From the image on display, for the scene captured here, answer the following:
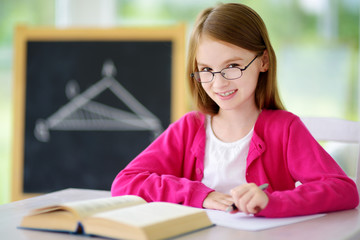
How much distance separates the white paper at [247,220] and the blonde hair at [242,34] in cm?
46

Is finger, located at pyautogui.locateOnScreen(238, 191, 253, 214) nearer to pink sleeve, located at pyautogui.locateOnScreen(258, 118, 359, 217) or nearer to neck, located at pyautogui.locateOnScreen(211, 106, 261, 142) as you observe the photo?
pink sleeve, located at pyautogui.locateOnScreen(258, 118, 359, 217)

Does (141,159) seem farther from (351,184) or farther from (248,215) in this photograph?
(351,184)

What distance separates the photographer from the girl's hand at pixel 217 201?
1120 millimetres

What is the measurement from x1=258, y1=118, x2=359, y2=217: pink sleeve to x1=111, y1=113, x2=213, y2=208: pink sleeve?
195 mm

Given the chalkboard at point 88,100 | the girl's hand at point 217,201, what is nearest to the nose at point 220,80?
the girl's hand at point 217,201

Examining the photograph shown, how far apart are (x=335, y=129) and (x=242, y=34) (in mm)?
455

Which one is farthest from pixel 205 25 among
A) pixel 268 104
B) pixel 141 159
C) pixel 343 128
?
pixel 343 128

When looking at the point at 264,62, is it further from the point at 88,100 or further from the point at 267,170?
the point at 88,100

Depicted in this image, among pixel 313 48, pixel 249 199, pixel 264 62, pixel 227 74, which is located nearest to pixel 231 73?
pixel 227 74

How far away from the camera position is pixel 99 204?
96 centimetres

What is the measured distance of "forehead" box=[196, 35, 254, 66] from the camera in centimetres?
130

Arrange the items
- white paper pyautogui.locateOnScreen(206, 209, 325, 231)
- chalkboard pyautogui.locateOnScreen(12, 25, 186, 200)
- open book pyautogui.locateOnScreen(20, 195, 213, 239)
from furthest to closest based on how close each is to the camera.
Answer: chalkboard pyautogui.locateOnScreen(12, 25, 186, 200), white paper pyautogui.locateOnScreen(206, 209, 325, 231), open book pyautogui.locateOnScreen(20, 195, 213, 239)

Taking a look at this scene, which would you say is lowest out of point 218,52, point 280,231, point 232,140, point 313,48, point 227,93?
A: point 280,231

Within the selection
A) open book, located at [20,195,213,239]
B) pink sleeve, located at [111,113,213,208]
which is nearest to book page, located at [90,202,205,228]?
open book, located at [20,195,213,239]
